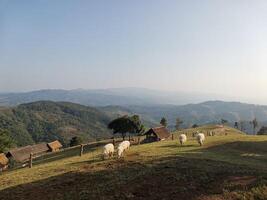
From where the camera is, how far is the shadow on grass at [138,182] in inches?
1005

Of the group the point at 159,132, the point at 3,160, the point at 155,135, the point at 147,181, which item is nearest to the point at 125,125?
the point at 159,132

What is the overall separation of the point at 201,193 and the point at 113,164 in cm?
1069

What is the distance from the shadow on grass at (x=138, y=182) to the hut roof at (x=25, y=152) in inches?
3364

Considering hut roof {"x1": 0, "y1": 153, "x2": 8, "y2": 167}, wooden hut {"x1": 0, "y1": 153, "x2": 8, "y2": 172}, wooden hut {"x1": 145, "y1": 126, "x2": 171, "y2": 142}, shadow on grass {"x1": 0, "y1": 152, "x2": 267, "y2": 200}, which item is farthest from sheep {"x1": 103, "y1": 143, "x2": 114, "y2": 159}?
hut roof {"x1": 0, "y1": 153, "x2": 8, "y2": 167}

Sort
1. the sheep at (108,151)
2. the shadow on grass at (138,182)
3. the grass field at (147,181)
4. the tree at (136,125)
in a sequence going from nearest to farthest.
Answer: the grass field at (147,181), the shadow on grass at (138,182), the sheep at (108,151), the tree at (136,125)

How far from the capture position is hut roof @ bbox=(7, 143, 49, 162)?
111 meters

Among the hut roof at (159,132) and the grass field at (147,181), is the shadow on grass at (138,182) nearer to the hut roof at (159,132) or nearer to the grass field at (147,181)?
the grass field at (147,181)

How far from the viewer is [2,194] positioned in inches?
1078

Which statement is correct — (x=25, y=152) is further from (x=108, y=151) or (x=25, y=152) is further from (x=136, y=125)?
→ (x=108, y=151)

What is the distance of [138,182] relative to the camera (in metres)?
27.5

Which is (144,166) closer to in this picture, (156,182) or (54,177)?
(156,182)

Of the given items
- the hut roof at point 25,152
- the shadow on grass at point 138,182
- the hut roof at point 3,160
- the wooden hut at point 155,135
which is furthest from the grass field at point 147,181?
the hut roof at point 25,152

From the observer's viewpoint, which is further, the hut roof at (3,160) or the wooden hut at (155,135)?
the hut roof at (3,160)

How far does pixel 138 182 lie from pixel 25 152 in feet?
319
